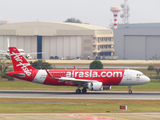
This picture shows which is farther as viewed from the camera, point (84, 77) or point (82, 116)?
point (84, 77)

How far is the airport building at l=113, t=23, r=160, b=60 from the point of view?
525 ft

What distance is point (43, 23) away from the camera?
168125 millimetres

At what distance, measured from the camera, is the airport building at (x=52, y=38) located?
165750 millimetres

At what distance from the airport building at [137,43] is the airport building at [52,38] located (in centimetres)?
1296

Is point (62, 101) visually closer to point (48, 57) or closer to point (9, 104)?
point (9, 104)

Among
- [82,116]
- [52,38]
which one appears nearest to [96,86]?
[82,116]

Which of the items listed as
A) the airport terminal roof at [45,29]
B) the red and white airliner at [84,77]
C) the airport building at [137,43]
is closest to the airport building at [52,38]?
the airport terminal roof at [45,29]

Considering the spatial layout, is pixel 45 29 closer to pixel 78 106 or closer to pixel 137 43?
pixel 137 43

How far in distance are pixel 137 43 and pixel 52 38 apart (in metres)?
44.3

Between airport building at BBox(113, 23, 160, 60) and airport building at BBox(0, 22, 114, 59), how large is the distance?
12955 mm

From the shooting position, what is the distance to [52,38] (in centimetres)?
16775

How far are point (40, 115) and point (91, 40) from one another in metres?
137

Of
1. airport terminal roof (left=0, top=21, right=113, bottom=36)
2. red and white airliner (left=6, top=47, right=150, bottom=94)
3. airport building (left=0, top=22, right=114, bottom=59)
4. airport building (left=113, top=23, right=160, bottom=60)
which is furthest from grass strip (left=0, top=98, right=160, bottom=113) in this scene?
airport terminal roof (left=0, top=21, right=113, bottom=36)

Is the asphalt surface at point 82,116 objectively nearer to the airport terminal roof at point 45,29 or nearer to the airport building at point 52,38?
the airport building at point 52,38
